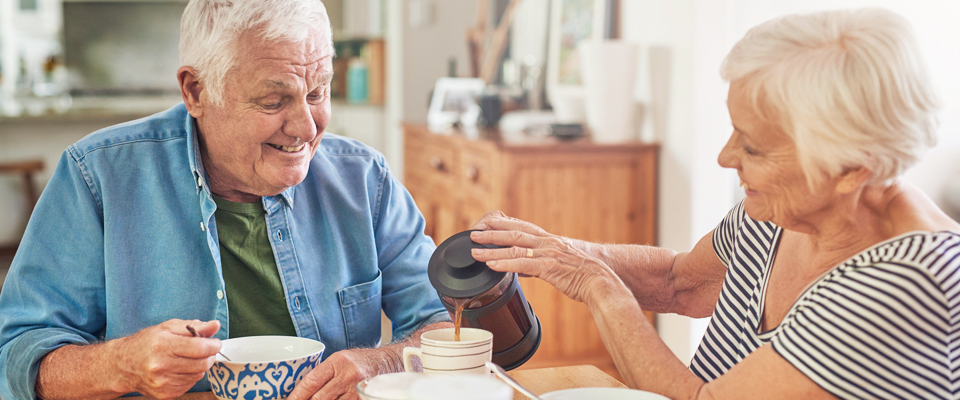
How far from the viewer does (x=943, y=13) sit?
270 cm

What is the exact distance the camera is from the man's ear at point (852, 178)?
88 centimetres

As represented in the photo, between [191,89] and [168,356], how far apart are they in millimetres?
469

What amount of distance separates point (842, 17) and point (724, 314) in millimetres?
472

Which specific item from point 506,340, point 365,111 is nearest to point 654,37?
point 506,340

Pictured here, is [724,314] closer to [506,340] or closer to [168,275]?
[506,340]

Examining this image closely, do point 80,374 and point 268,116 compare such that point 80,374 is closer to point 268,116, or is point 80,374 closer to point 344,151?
point 268,116

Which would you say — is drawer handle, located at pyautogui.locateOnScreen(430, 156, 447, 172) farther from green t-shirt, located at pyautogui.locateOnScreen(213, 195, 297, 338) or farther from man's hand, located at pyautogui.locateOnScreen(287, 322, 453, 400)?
man's hand, located at pyautogui.locateOnScreen(287, 322, 453, 400)

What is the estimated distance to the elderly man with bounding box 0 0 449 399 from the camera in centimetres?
109

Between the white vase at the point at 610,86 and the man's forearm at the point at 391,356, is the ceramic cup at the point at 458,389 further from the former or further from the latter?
the white vase at the point at 610,86

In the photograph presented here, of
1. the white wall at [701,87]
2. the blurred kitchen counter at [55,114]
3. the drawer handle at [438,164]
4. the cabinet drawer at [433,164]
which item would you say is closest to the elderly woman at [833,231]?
the white wall at [701,87]

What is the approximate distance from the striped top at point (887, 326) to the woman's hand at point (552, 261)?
10.3 inches

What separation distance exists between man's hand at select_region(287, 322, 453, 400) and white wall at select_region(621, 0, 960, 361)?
158cm

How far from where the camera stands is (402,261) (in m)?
1.38

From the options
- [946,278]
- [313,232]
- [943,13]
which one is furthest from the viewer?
[943,13]
